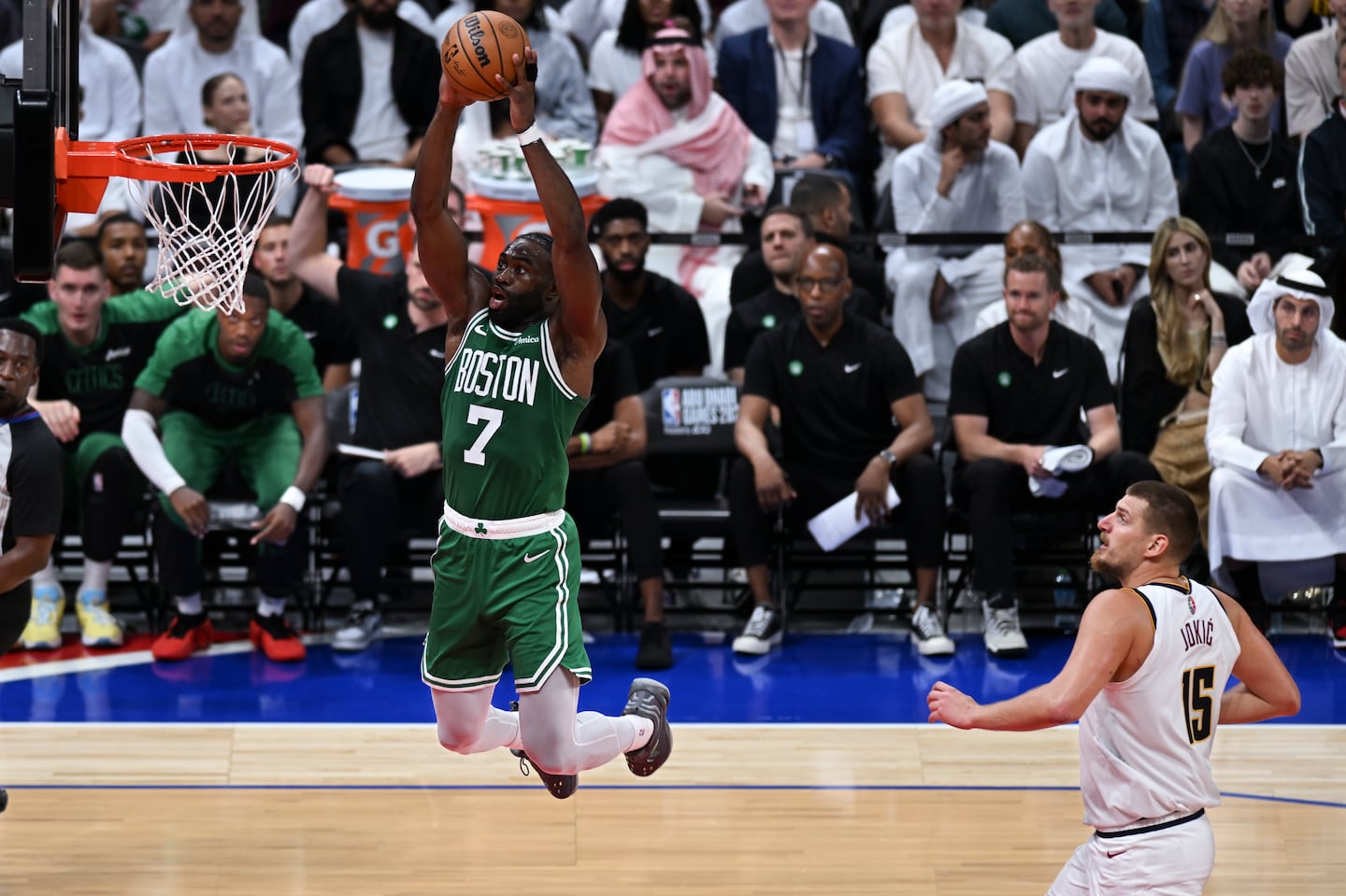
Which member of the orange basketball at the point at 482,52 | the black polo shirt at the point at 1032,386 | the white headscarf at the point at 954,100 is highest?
the white headscarf at the point at 954,100

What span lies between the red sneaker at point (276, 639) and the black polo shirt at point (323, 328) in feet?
4.47

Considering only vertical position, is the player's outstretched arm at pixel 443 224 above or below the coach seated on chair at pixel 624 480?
above

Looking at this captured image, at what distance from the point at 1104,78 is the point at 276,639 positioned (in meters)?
4.89

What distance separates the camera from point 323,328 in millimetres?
8742

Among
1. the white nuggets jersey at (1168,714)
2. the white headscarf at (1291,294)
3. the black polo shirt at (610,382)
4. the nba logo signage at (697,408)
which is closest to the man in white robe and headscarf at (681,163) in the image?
the nba logo signage at (697,408)

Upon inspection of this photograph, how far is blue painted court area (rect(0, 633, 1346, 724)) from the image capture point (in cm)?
709

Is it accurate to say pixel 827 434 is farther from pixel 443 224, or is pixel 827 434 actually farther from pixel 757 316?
pixel 443 224

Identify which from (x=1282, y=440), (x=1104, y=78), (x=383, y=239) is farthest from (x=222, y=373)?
(x=1282, y=440)

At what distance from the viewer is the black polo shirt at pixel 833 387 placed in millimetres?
8047

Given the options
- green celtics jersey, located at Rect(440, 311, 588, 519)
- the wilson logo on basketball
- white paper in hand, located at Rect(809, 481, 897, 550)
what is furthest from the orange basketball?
white paper in hand, located at Rect(809, 481, 897, 550)

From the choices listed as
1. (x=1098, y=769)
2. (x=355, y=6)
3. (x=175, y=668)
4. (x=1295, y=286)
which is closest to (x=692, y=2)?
(x=355, y=6)

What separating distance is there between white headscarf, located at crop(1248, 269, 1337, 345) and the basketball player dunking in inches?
200

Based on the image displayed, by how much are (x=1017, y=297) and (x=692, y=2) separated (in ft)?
9.43

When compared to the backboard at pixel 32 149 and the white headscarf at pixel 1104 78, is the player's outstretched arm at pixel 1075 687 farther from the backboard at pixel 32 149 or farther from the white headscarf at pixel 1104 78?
the white headscarf at pixel 1104 78
